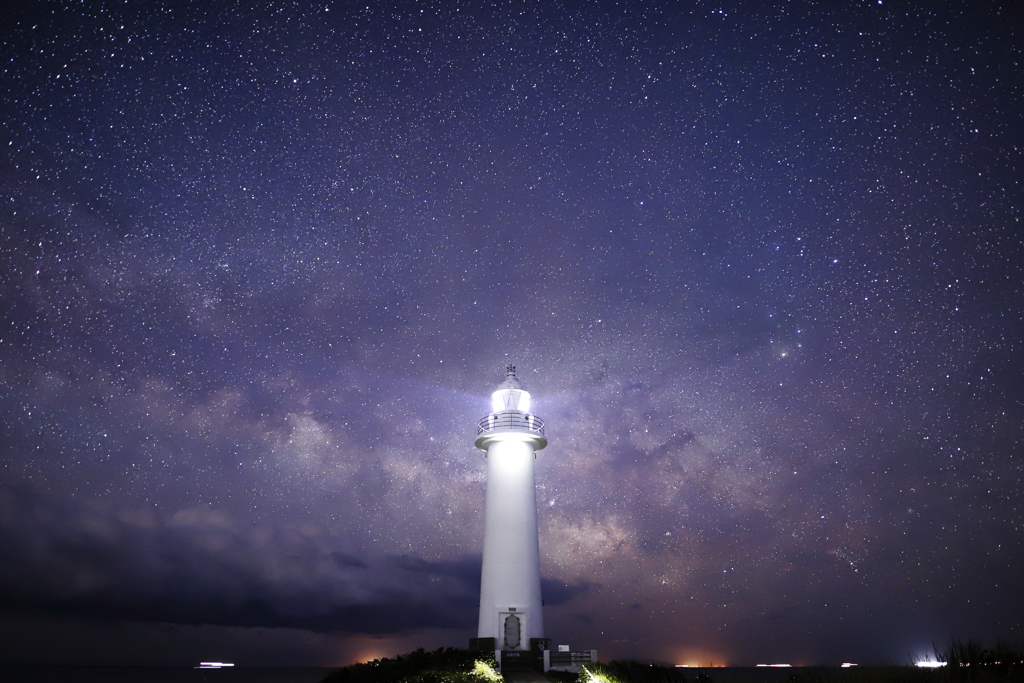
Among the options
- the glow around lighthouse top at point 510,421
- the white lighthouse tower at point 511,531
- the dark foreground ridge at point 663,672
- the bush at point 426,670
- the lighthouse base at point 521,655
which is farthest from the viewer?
the glow around lighthouse top at point 510,421

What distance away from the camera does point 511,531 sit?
2720 cm

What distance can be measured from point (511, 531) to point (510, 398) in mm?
5786

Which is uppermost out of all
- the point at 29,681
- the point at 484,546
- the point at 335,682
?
the point at 484,546

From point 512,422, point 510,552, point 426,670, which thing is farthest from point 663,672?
point 512,422

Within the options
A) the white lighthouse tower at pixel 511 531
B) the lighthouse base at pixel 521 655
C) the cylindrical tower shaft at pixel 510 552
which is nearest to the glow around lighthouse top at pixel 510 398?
the white lighthouse tower at pixel 511 531

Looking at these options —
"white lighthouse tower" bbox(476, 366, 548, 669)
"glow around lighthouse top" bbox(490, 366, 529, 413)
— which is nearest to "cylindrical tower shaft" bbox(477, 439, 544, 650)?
"white lighthouse tower" bbox(476, 366, 548, 669)

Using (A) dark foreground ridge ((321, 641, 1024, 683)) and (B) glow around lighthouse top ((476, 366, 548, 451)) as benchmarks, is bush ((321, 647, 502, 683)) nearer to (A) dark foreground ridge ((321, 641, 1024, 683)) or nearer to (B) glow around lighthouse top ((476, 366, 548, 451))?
(A) dark foreground ridge ((321, 641, 1024, 683))

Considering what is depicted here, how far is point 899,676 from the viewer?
920cm

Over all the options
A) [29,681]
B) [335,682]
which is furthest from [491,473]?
[29,681]

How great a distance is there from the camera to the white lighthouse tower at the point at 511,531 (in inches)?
1018

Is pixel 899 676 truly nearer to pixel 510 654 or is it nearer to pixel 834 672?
pixel 834 672

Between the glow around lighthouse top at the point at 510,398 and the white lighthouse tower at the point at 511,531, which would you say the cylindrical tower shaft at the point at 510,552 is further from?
the glow around lighthouse top at the point at 510,398

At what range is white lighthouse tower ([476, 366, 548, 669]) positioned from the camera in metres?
25.9

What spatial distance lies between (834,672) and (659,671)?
9.82m
